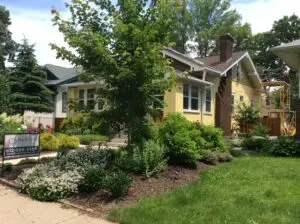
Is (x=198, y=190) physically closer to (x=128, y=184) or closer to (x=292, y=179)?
(x=128, y=184)

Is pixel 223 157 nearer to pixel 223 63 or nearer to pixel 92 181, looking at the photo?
pixel 92 181

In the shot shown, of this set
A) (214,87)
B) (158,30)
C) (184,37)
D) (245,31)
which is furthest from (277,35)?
(158,30)

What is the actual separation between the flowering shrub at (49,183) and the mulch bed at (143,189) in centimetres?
26

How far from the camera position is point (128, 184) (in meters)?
7.06

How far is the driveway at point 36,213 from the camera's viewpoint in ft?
19.1

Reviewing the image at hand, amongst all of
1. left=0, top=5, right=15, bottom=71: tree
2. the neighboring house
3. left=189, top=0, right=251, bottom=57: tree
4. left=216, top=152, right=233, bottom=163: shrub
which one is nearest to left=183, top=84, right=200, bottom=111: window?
the neighboring house

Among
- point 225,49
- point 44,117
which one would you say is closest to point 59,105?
point 44,117

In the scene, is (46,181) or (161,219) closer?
(161,219)

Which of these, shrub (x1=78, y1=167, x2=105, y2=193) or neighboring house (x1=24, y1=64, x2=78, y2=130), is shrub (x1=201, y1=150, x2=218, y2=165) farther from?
neighboring house (x1=24, y1=64, x2=78, y2=130)

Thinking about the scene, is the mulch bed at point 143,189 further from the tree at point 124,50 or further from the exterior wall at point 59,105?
the exterior wall at point 59,105

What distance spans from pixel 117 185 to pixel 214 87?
1752 centimetres

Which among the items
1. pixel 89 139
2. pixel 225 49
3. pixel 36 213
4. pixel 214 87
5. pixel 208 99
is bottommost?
pixel 36 213

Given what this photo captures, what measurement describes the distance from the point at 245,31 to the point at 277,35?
13.0 m

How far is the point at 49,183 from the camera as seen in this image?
726cm
